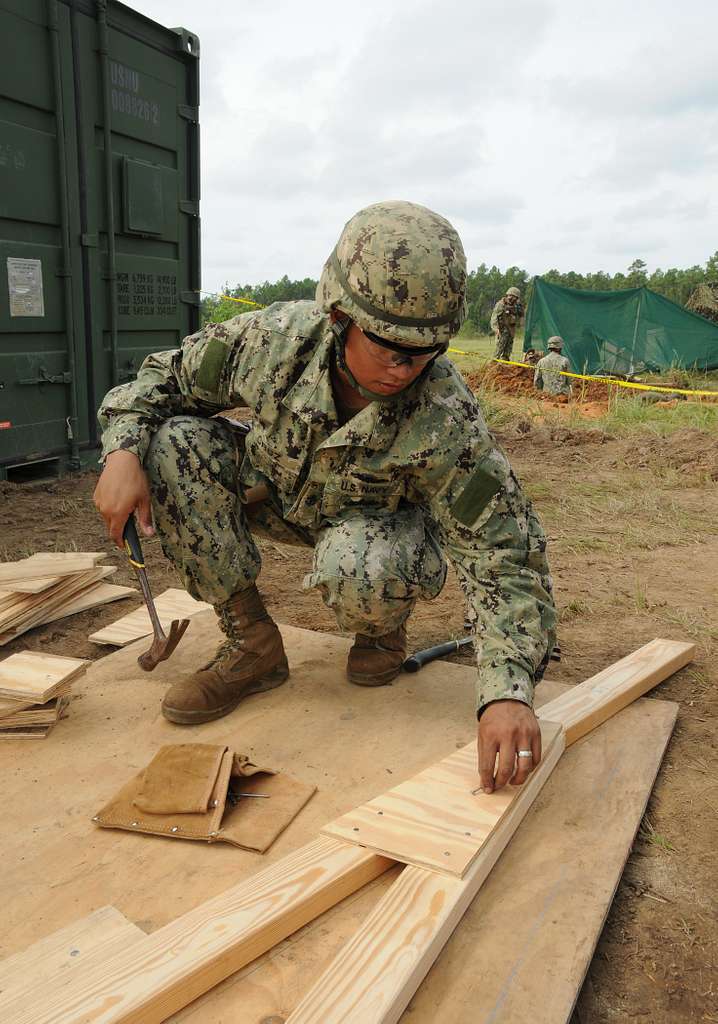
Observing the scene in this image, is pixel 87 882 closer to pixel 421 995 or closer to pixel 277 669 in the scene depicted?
pixel 421 995

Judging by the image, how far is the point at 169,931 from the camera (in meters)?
1.31

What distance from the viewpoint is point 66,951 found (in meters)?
1.29

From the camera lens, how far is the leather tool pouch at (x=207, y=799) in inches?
66.2

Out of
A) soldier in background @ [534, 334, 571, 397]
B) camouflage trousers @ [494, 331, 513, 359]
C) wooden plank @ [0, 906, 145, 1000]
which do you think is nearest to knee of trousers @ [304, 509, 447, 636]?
wooden plank @ [0, 906, 145, 1000]

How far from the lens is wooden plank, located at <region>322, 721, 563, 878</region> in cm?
151

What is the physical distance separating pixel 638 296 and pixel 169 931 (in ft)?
41.3

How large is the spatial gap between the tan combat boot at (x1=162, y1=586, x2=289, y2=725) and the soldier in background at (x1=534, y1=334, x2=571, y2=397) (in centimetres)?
927

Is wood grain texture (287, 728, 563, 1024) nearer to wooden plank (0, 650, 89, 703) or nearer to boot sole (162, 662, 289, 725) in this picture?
boot sole (162, 662, 289, 725)

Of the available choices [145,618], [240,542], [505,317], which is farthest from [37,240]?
[505,317]

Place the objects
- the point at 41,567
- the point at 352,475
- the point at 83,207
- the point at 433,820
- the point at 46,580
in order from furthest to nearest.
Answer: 1. the point at 83,207
2. the point at 41,567
3. the point at 46,580
4. the point at 352,475
5. the point at 433,820

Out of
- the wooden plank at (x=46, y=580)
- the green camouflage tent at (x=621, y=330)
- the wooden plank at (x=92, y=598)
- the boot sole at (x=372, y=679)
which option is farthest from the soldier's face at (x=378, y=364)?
the green camouflage tent at (x=621, y=330)

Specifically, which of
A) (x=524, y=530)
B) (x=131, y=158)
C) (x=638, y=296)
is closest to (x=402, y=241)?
(x=524, y=530)

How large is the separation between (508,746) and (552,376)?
10.1 m

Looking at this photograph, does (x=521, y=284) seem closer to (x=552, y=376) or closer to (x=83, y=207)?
(x=552, y=376)
